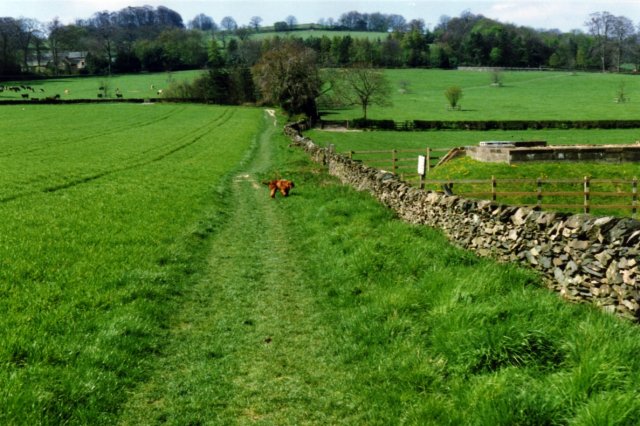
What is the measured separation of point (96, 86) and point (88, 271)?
146980 millimetres

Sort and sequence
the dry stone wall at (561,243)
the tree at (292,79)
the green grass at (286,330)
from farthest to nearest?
the tree at (292,79), the dry stone wall at (561,243), the green grass at (286,330)

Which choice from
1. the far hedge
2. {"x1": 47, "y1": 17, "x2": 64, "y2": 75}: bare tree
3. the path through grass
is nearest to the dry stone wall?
the path through grass

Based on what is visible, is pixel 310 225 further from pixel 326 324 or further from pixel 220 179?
pixel 220 179

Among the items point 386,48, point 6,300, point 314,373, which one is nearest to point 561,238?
point 314,373

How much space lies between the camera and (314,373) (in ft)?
23.3

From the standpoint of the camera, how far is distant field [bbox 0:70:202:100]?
120m

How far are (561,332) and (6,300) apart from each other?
835cm

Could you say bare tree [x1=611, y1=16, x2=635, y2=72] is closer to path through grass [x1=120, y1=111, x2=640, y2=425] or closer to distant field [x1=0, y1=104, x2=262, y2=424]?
distant field [x1=0, y1=104, x2=262, y2=424]

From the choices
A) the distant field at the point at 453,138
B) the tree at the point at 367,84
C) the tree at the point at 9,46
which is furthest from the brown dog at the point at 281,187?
the tree at the point at 9,46

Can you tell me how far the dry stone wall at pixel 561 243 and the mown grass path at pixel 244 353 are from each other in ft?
13.3

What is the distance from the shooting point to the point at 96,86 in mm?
141000

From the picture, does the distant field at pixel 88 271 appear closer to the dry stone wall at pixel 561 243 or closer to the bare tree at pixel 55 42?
the dry stone wall at pixel 561 243

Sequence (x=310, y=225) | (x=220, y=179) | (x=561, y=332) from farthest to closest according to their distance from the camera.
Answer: (x=220, y=179) → (x=310, y=225) → (x=561, y=332)

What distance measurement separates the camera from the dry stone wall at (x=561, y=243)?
298 inches
